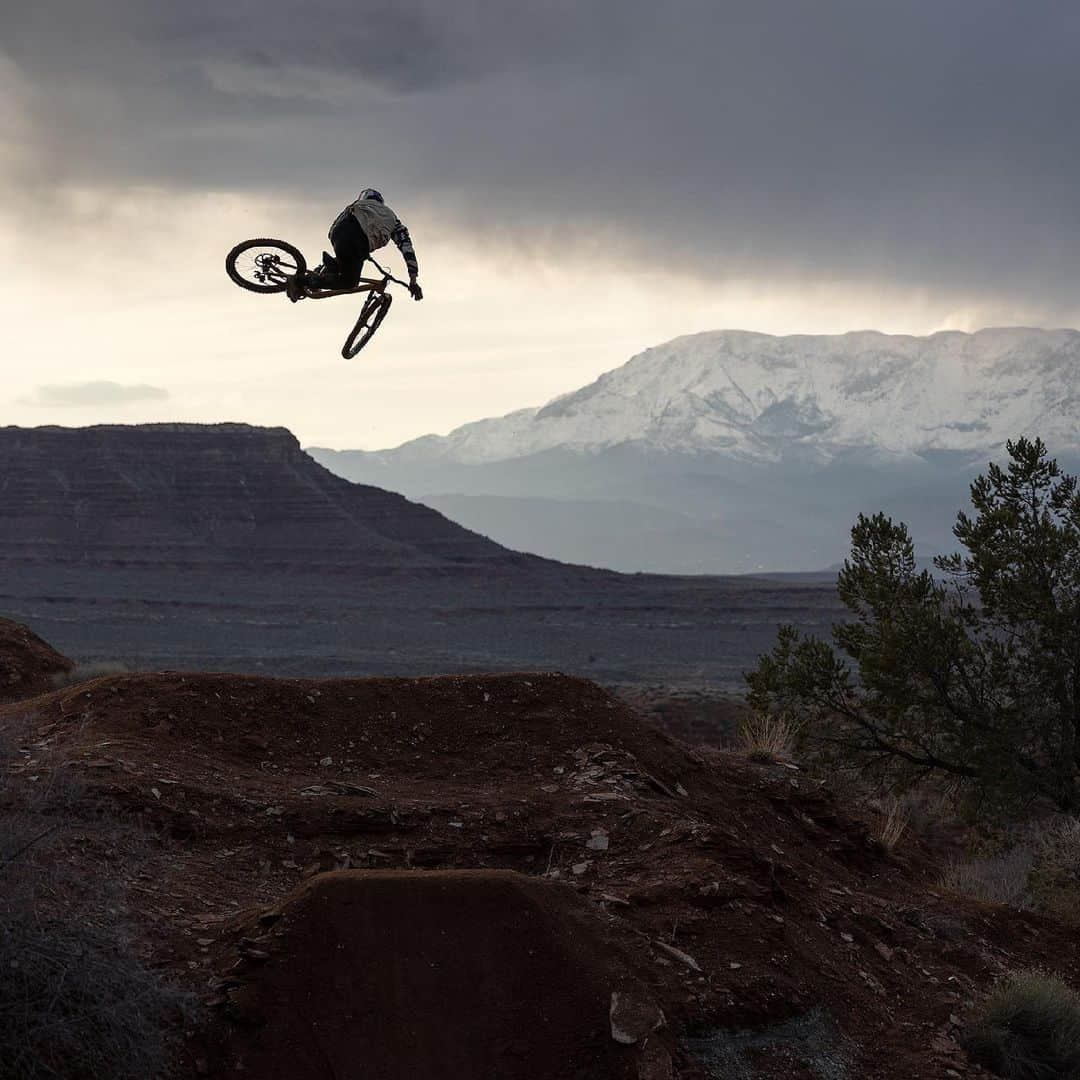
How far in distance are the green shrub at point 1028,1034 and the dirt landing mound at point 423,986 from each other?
3222mm

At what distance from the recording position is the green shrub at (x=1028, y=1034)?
10.8m

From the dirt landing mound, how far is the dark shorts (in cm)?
614

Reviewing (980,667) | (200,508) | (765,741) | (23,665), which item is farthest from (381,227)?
(200,508)

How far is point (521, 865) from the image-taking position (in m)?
11.9

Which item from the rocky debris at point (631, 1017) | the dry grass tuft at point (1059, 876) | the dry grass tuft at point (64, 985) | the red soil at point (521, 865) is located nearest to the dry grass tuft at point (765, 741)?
the red soil at point (521, 865)

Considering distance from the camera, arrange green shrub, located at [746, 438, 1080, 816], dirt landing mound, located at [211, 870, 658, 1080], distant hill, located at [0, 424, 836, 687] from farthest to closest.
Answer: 1. distant hill, located at [0, 424, 836, 687]
2. green shrub, located at [746, 438, 1080, 816]
3. dirt landing mound, located at [211, 870, 658, 1080]

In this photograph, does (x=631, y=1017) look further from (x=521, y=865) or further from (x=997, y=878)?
(x=997, y=878)

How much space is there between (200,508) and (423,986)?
111m

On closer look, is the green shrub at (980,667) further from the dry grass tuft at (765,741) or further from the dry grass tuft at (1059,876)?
the dry grass tuft at (1059,876)

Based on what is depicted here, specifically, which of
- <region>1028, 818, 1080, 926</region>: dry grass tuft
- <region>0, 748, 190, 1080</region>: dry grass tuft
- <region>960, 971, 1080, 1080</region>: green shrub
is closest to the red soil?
<region>960, 971, 1080, 1080</region>: green shrub

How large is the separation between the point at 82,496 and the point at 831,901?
109122 mm

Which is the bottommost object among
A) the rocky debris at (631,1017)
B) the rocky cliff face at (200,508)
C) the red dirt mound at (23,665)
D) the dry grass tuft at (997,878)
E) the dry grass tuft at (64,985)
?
the dry grass tuft at (997,878)

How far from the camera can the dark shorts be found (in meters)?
13.3

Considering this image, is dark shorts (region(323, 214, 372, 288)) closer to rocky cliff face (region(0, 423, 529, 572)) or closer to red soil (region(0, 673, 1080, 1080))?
red soil (region(0, 673, 1080, 1080))
